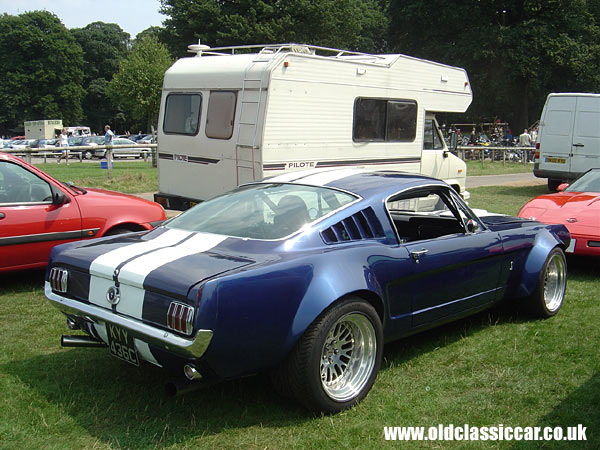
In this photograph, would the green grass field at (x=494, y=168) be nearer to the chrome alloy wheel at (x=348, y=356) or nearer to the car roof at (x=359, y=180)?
the car roof at (x=359, y=180)

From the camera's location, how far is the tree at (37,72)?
73938 mm

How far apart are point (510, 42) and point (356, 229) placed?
39.5 metres

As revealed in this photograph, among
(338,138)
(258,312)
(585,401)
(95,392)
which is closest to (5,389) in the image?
(95,392)

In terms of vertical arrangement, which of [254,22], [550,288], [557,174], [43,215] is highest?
[254,22]

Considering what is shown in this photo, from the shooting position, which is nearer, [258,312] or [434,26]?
[258,312]

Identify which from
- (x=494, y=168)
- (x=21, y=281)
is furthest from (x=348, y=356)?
(x=494, y=168)

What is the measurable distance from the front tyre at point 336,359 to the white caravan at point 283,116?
5137 millimetres

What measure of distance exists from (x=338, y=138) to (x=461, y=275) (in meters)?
5.69

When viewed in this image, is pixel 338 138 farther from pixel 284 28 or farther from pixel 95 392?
pixel 284 28

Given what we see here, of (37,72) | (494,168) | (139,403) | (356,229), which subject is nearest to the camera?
(139,403)

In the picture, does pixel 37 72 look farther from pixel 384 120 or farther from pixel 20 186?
pixel 20 186

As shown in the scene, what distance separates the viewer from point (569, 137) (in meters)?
16.4

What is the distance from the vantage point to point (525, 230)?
5.59 meters

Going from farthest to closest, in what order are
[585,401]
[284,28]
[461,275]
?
[284,28] → [461,275] → [585,401]
